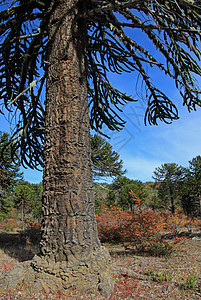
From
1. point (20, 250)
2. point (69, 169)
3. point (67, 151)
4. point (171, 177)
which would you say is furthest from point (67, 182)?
point (171, 177)

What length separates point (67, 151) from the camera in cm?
292

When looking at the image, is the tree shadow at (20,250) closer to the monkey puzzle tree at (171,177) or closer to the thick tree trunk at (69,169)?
the thick tree trunk at (69,169)

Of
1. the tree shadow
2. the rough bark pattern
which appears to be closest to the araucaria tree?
the rough bark pattern

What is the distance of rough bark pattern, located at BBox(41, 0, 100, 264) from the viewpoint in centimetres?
264

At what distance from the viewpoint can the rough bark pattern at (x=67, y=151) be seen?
2637mm

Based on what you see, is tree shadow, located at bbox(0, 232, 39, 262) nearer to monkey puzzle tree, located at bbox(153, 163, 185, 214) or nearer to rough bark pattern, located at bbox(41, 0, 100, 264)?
rough bark pattern, located at bbox(41, 0, 100, 264)

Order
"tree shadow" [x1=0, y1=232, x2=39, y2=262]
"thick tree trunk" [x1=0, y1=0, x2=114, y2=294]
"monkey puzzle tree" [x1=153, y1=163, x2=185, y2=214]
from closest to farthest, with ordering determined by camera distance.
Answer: "thick tree trunk" [x1=0, y1=0, x2=114, y2=294], "tree shadow" [x1=0, y1=232, x2=39, y2=262], "monkey puzzle tree" [x1=153, y1=163, x2=185, y2=214]

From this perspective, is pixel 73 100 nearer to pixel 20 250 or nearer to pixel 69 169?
pixel 69 169

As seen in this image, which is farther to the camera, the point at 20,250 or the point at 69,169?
the point at 20,250

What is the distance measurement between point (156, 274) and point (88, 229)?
1.30m

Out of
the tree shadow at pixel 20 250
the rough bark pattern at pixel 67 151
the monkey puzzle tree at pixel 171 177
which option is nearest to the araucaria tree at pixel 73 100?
the rough bark pattern at pixel 67 151

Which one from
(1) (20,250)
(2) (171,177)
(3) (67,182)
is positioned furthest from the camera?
(2) (171,177)

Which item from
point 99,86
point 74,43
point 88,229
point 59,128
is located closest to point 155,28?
point 74,43

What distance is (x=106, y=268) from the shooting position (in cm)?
272
